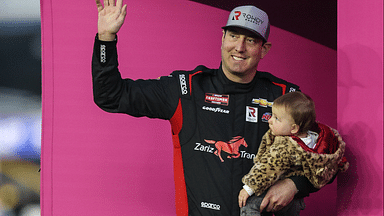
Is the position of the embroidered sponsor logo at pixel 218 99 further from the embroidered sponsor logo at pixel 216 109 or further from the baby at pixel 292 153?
the baby at pixel 292 153

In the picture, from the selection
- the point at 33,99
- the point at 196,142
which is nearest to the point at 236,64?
the point at 196,142

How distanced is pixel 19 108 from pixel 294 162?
140 inches

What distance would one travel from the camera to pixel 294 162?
1.43m

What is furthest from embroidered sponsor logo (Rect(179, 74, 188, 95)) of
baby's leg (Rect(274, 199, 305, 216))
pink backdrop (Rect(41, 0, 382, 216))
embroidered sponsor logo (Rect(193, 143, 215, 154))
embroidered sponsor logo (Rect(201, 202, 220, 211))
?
pink backdrop (Rect(41, 0, 382, 216))

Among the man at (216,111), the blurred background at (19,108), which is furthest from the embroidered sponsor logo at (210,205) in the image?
the blurred background at (19,108)

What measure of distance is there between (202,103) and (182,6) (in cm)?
114

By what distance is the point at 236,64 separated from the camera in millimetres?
1693

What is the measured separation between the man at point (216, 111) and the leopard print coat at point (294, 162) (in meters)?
0.20

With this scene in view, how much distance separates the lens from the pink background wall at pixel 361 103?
5.15 ft

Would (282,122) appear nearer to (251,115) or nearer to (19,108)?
(251,115)

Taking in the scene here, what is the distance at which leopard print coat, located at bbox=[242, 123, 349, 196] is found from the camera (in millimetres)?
1409

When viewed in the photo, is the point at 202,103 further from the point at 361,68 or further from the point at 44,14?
the point at 44,14

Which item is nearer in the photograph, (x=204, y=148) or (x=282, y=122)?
(x=282, y=122)

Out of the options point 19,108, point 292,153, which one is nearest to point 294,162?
point 292,153
